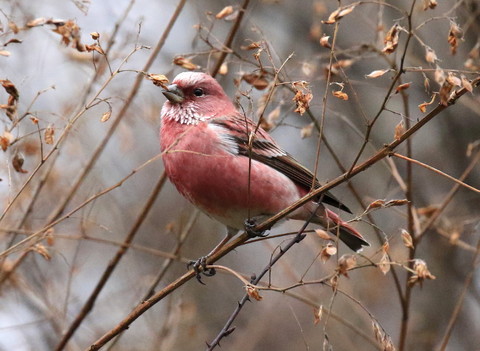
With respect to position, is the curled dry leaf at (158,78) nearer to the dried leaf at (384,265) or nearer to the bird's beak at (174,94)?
the dried leaf at (384,265)

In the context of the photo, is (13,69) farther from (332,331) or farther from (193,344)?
(332,331)

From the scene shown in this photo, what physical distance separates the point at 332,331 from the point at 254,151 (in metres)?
3.20

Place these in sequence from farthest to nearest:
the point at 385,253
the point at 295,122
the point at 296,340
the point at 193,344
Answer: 1. the point at 295,122
2. the point at 296,340
3. the point at 193,344
4. the point at 385,253

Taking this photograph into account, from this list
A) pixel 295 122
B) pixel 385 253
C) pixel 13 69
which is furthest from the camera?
pixel 295 122

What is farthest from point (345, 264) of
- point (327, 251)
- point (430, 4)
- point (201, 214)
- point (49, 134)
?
point (201, 214)

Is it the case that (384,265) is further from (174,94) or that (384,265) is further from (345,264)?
(174,94)

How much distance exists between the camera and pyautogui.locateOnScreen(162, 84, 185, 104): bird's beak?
17.1 feet

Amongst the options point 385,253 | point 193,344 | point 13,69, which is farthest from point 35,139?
point 193,344

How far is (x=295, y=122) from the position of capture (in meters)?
9.27

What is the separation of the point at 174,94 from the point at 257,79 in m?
1.00

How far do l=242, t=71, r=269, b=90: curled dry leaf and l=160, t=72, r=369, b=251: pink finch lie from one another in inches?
10.4

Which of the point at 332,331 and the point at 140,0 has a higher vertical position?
the point at 140,0

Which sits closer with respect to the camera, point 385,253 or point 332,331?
point 385,253

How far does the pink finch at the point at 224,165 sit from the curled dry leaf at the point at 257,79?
0.26 meters
